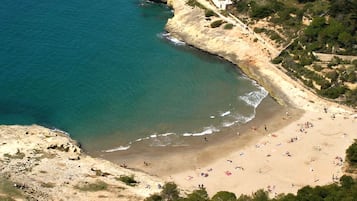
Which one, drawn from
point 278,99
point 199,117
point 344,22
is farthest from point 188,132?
point 344,22

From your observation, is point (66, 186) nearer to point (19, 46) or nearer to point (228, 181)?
point (228, 181)

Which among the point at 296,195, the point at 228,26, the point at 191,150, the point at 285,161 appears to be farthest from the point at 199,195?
the point at 228,26

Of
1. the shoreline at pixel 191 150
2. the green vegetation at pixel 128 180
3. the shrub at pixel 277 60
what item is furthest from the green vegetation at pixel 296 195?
the shrub at pixel 277 60

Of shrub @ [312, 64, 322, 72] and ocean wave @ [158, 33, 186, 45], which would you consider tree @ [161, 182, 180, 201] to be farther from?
ocean wave @ [158, 33, 186, 45]

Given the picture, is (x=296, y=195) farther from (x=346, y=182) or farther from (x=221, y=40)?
(x=221, y=40)

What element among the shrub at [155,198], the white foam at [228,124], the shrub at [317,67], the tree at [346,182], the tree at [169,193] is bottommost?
the shrub at [155,198]

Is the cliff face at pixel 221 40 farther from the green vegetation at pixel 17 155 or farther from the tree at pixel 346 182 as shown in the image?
the green vegetation at pixel 17 155

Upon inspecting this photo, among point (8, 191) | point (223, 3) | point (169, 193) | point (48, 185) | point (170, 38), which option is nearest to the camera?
point (8, 191)
